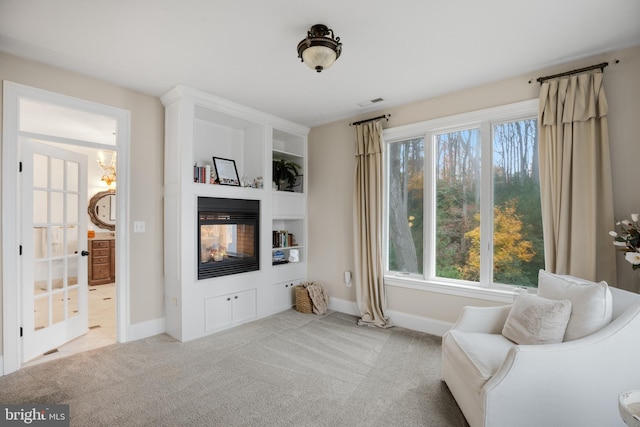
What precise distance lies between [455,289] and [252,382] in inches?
86.8

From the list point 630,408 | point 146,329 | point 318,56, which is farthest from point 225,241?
point 630,408

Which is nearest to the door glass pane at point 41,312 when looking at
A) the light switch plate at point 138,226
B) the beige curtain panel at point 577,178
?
the light switch plate at point 138,226

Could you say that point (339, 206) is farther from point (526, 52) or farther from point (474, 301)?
point (526, 52)

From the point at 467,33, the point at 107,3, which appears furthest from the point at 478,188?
the point at 107,3

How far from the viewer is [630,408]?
118 cm

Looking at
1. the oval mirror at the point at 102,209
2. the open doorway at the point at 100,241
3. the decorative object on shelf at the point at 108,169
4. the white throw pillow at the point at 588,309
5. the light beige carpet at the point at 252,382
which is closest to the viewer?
the white throw pillow at the point at 588,309

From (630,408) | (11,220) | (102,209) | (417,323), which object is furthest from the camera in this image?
(102,209)

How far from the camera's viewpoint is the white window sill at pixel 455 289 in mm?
2932

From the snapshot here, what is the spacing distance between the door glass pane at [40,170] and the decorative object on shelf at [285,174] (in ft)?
7.98

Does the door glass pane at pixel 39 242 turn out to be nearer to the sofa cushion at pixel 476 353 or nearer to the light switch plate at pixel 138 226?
the light switch plate at pixel 138 226

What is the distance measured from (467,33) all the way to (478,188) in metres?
1.55

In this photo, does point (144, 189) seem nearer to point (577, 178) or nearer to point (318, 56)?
point (318, 56)

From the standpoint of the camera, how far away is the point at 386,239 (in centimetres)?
383

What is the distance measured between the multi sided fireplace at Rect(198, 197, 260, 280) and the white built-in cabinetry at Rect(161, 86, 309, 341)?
0.25ft
